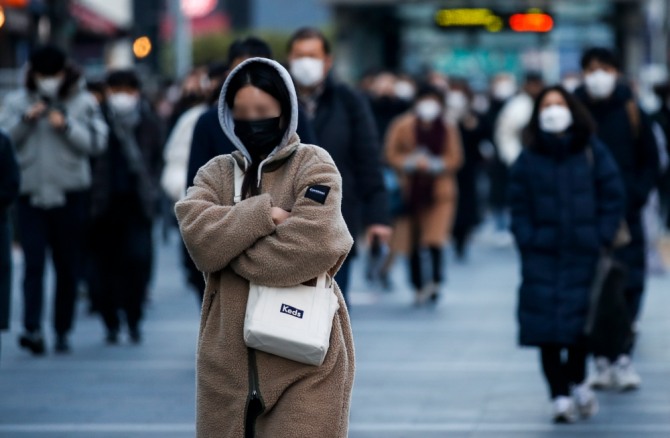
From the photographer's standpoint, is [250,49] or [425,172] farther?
[425,172]

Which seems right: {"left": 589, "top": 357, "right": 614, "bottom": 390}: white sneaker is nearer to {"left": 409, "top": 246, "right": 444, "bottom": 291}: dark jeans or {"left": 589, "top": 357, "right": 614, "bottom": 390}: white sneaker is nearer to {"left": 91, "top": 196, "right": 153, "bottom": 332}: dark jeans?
{"left": 91, "top": 196, "right": 153, "bottom": 332}: dark jeans

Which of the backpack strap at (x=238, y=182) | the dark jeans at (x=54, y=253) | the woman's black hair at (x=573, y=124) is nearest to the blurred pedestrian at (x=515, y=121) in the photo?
the dark jeans at (x=54, y=253)

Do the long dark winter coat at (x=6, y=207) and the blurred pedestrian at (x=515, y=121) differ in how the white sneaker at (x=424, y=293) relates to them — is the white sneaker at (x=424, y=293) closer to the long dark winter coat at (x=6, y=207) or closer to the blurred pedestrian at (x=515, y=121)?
the blurred pedestrian at (x=515, y=121)

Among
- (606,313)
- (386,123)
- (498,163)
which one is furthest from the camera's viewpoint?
(498,163)

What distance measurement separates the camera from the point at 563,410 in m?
8.30

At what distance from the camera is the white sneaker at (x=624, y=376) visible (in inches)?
367

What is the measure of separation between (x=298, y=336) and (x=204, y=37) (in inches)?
2238

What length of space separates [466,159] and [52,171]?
30.3 feet

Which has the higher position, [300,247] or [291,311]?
[300,247]

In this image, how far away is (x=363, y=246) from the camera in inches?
720

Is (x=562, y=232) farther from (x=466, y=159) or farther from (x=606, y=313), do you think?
(x=466, y=159)

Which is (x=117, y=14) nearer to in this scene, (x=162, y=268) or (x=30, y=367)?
(x=162, y=268)

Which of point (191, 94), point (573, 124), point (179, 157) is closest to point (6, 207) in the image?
point (179, 157)

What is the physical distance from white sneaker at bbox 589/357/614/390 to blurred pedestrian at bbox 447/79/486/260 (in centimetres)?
857
